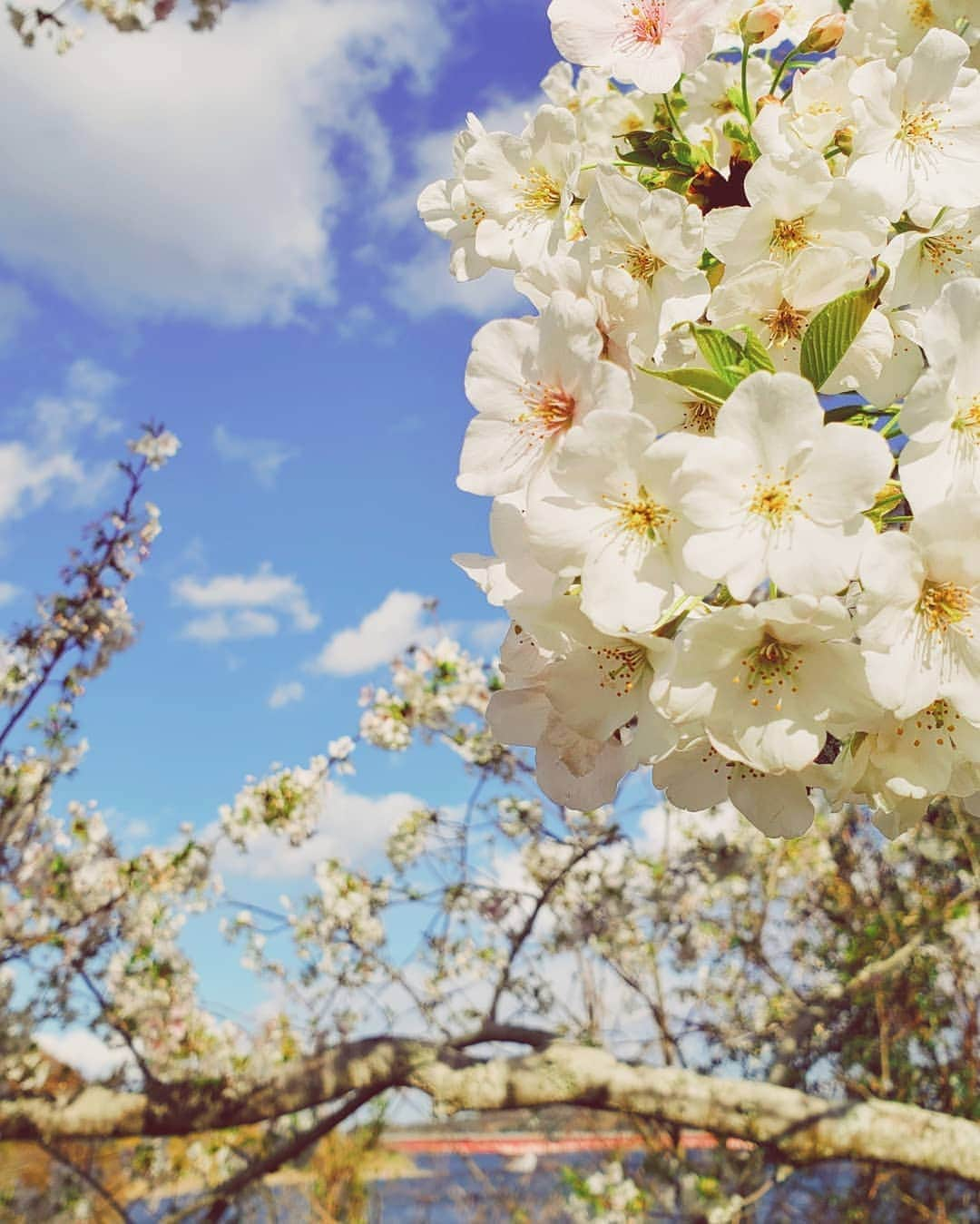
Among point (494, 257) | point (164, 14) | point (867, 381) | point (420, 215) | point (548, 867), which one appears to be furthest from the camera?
point (548, 867)

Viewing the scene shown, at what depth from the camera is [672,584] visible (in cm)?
64

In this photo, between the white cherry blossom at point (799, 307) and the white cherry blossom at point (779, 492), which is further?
the white cherry blossom at point (799, 307)

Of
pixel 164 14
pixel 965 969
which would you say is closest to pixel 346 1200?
pixel 965 969

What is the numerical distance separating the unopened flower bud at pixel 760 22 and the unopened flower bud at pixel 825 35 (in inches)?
1.4

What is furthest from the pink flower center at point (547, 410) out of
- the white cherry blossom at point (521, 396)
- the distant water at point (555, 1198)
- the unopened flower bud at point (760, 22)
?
the distant water at point (555, 1198)

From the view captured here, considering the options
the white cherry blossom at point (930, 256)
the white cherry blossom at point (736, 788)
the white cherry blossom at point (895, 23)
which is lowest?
the white cherry blossom at point (736, 788)

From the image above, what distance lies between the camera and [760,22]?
97cm

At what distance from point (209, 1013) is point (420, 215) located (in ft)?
20.7

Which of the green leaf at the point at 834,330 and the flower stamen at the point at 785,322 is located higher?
the flower stamen at the point at 785,322

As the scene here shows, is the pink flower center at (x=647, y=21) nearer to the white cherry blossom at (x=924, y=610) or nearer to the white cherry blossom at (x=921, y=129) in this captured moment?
the white cherry blossom at (x=921, y=129)

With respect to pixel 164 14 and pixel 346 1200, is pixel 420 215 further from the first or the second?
pixel 346 1200

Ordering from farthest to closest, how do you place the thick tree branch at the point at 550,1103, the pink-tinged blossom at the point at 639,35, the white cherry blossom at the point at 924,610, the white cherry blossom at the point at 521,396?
the thick tree branch at the point at 550,1103 → the pink-tinged blossom at the point at 639,35 → the white cherry blossom at the point at 521,396 → the white cherry blossom at the point at 924,610

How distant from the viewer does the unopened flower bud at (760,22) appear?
3.19ft

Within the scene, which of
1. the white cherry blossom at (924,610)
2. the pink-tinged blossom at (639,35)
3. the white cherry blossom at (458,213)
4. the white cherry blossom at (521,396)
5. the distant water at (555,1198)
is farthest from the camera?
the distant water at (555,1198)
